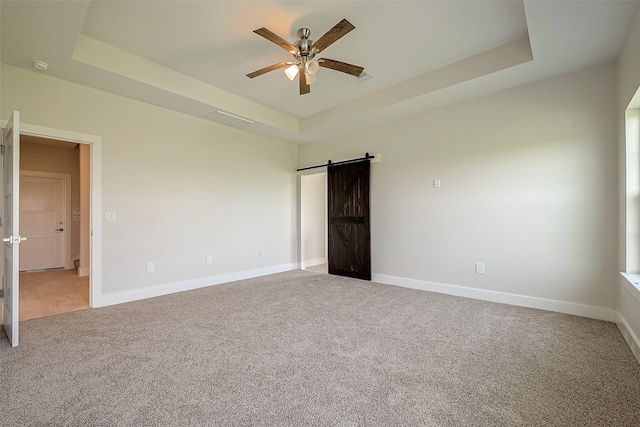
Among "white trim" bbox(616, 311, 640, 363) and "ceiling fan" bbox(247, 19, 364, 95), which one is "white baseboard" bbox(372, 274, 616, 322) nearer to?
"white trim" bbox(616, 311, 640, 363)

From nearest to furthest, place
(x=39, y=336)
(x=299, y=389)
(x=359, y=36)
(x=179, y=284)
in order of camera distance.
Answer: (x=299, y=389) < (x=39, y=336) < (x=359, y=36) < (x=179, y=284)

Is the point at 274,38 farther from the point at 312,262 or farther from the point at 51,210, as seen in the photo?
the point at 51,210

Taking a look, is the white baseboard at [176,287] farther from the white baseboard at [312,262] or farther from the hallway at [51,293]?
the white baseboard at [312,262]

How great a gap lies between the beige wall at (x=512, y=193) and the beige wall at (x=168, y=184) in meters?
2.24

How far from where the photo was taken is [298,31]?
2596 mm

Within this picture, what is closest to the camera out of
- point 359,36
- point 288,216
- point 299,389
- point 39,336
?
point 299,389

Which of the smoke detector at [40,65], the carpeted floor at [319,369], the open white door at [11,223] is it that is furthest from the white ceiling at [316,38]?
the carpeted floor at [319,369]

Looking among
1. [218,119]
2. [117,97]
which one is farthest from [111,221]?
[218,119]

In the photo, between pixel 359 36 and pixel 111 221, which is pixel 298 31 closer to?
pixel 359 36

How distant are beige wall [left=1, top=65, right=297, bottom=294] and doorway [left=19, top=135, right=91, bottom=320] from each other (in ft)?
7.16

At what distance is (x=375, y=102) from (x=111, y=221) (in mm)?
3817

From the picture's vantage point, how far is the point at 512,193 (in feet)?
10.8

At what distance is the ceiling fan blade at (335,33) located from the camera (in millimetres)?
2130

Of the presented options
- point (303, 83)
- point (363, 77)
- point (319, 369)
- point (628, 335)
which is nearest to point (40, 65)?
point (303, 83)
